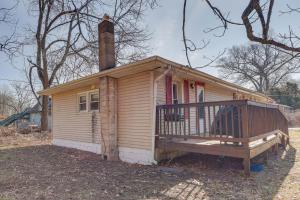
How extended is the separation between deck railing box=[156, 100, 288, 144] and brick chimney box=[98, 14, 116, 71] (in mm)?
2673

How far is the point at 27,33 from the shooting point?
652 inches

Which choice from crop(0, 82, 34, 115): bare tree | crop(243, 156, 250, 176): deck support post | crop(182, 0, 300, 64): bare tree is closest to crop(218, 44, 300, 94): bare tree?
crop(243, 156, 250, 176): deck support post

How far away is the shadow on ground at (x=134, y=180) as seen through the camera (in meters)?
4.14

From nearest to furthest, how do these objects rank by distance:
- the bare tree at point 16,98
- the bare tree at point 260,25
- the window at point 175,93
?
the bare tree at point 260,25, the window at point 175,93, the bare tree at point 16,98

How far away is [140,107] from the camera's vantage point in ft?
21.9

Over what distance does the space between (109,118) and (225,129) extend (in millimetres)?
3513

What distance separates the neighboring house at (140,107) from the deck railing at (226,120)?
2cm

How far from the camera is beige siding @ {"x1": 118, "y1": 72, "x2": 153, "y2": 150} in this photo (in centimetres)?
644

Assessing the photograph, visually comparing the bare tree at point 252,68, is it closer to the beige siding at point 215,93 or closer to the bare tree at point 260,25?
the beige siding at point 215,93

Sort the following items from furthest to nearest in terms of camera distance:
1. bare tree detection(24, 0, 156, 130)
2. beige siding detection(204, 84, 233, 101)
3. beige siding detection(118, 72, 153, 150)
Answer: bare tree detection(24, 0, 156, 130), beige siding detection(204, 84, 233, 101), beige siding detection(118, 72, 153, 150)

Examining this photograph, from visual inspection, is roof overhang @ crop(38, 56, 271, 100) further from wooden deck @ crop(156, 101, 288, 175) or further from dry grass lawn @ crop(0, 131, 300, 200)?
dry grass lawn @ crop(0, 131, 300, 200)

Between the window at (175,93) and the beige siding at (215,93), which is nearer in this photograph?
the window at (175,93)

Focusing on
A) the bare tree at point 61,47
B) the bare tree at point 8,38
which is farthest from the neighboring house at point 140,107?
the bare tree at point 61,47

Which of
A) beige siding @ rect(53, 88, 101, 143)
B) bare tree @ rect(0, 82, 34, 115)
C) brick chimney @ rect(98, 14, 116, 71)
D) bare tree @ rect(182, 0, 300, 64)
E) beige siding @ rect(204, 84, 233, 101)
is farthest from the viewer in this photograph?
bare tree @ rect(0, 82, 34, 115)
